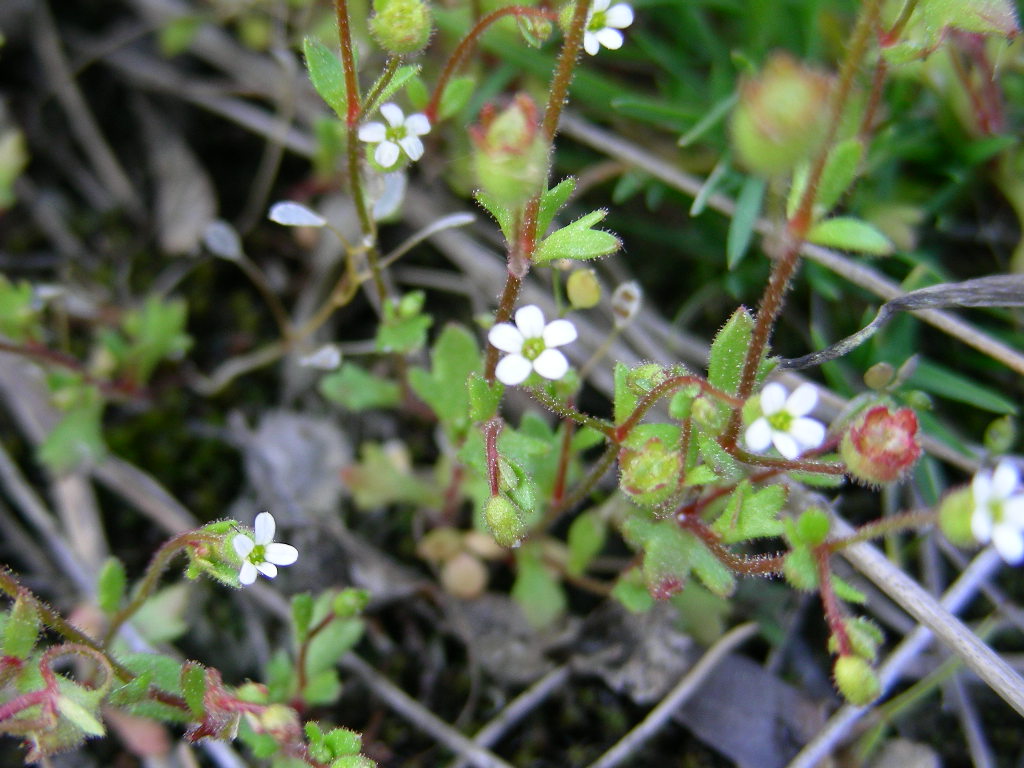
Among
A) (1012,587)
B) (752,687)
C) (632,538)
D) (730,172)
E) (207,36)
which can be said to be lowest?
(752,687)

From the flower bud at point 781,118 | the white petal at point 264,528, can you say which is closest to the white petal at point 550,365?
the flower bud at point 781,118

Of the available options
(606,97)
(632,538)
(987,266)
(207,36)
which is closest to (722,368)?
(632,538)

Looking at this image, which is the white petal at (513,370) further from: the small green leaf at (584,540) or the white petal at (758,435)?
the small green leaf at (584,540)

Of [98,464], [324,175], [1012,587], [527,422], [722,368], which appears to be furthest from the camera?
[324,175]

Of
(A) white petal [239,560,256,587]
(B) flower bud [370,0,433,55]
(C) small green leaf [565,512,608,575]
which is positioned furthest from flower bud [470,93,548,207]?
(C) small green leaf [565,512,608,575]

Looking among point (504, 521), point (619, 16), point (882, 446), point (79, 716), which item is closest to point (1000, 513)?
point (882, 446)

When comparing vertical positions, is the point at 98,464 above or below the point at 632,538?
above

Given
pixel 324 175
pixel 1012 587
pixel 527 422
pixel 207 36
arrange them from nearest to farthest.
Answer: pixel 527 422
pixel 1012 587
pixel 324 175
pixel 207 36

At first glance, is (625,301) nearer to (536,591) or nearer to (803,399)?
(803,399)

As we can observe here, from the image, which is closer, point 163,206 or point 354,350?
point 354,350

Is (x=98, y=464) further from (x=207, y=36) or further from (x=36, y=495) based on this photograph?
(x=207, y=36)
